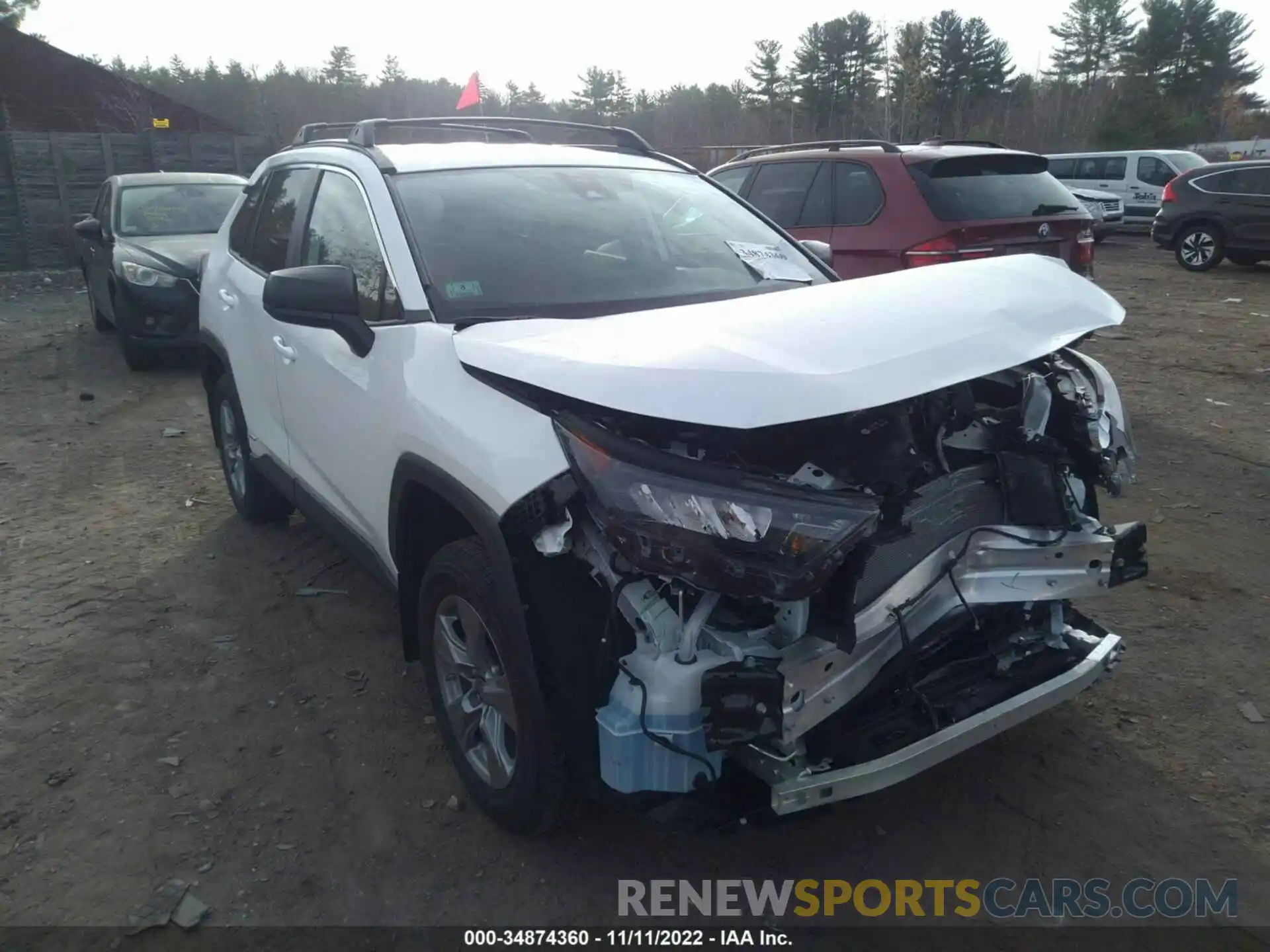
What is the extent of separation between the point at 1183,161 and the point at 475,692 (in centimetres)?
2099

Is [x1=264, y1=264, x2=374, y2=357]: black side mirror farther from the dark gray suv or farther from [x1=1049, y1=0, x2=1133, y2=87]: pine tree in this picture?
[x1=1049, y1=0, x2=1133, y2=87]: pine tree

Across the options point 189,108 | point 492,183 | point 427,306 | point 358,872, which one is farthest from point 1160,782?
point 189,108

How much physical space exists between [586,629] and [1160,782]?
1924 mm

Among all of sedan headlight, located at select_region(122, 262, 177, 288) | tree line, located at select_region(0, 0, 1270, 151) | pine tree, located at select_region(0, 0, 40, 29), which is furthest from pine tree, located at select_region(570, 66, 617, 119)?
sedan headlight, located at select_region(122, 262, 177, 288)

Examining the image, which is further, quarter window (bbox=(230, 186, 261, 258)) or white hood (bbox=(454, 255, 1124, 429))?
quarter window (bbox=(230, 186, 261, 258))

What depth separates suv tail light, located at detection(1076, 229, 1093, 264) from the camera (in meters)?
6.82

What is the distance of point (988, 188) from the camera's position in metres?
6.71

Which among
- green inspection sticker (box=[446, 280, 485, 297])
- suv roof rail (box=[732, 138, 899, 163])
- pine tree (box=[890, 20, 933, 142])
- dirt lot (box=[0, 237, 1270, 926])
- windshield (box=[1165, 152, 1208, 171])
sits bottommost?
dirt lot (box=[0, 237, 1270, 926])

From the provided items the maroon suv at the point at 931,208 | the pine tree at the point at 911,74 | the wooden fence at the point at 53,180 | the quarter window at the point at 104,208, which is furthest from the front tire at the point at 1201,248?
the pine tree at the point at 911,74

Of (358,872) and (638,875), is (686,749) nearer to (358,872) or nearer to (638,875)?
(638,875)

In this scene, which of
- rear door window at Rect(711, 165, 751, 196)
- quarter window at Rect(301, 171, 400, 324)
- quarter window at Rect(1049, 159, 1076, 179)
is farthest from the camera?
quarter window at Rect(1049, 159, 1076, 179)

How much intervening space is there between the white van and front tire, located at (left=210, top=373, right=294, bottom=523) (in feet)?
62.1

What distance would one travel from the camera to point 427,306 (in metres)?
2.90

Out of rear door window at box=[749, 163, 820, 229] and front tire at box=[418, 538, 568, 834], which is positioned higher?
rear door window at box=[749, 163, 820, 229]
